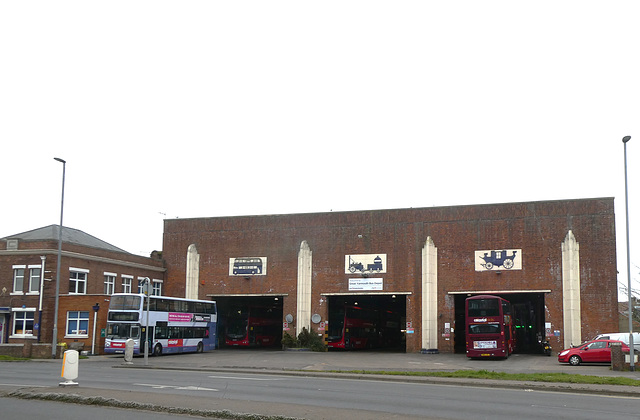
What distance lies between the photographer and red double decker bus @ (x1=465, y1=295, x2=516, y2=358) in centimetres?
A: 3638

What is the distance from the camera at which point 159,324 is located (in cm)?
3797

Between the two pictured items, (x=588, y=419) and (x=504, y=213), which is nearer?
(x=588, y=419)

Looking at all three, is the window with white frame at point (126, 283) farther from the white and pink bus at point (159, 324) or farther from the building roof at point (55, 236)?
the white and pink bus at point (159, 324)

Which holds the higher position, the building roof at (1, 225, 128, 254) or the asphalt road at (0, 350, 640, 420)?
the building roof at (1, 225, 128, 254)

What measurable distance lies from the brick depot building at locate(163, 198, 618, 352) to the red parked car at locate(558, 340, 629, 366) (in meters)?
8.19

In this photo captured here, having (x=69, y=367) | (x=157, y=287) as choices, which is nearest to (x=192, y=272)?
(x=157, y=287)

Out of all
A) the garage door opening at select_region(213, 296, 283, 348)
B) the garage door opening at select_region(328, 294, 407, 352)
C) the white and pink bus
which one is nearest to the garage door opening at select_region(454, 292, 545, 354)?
the garage door opening at select_region(328, 294, 407, 352)

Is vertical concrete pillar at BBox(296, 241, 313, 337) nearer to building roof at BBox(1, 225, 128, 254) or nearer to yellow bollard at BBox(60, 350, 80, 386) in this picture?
building roof at BBox(1, 225, 128, 254)

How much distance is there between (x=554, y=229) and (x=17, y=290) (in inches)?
1398

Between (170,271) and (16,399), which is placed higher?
(170,271)

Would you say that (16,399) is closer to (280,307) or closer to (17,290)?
(17,290)

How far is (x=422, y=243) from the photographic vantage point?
4512 centimetres

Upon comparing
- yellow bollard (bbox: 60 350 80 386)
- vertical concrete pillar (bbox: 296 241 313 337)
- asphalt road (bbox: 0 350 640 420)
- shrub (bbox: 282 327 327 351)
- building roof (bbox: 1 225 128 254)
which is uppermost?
Result: building roof (bbox: 1 225 128 254)

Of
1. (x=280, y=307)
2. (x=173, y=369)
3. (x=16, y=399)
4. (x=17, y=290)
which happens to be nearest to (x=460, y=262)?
(x=280, y=307)
